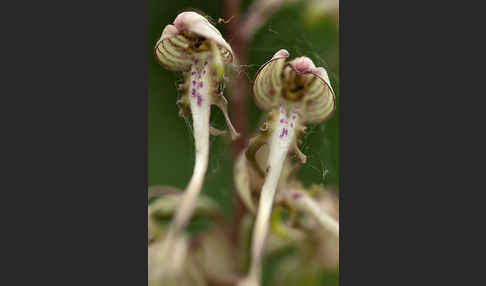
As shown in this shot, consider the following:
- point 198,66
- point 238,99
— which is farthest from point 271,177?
point 238,99

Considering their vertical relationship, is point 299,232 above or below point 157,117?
below

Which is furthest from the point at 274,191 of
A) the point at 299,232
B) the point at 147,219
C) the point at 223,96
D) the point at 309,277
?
the point at 309,277

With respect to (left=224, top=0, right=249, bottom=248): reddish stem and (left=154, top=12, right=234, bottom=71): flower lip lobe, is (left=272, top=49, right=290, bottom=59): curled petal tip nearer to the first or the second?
(left=154, top=12, right=234, bottom=71): flower lip lobe

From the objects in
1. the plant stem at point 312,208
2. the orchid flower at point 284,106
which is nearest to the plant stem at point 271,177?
the orchid flower at point 284,106

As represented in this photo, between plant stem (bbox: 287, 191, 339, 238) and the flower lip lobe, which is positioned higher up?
the flower lip lobe

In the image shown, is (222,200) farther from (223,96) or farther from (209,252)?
(223,96)

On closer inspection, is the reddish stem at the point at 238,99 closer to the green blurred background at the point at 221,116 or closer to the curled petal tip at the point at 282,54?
the green blurred background at the point at 221,116

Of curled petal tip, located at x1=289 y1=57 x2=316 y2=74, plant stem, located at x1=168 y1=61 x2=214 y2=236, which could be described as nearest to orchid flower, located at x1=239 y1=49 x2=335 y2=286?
curled petal tip, located at x1=289 y1=57 x2=316 y2=74
